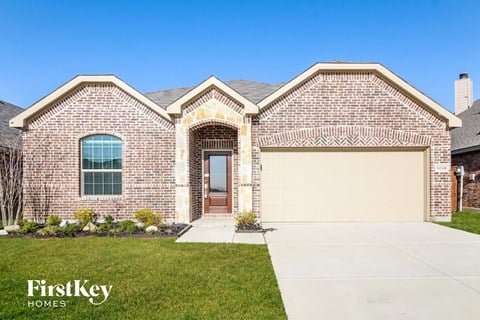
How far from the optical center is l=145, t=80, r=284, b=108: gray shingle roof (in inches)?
512

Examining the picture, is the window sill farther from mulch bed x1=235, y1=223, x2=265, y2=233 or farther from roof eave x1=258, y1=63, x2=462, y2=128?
roof eave x1=258, y1=63, x2=462, y2=128

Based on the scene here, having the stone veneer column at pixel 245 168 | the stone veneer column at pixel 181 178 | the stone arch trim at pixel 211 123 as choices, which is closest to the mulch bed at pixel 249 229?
the stone veneer column at pixel 245 168

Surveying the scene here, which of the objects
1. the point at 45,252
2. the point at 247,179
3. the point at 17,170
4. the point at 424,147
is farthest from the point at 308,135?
the point at 17,170

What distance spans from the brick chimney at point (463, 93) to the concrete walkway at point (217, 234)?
1962cm

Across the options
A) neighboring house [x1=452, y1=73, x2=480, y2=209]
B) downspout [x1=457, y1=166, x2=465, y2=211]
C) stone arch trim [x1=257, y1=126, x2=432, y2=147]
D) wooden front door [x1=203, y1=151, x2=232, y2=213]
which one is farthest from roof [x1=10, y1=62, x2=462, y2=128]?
neighboring house [x1=452, y1=73, x2=480, y2=209]

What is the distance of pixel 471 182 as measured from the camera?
46.0 feet

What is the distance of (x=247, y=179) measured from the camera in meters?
10.1

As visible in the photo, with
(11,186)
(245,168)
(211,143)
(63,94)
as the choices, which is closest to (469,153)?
(245,168)

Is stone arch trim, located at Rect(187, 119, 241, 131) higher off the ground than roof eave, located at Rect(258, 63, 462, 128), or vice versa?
roof eave, located at Rect(258, 63, 462, 128)

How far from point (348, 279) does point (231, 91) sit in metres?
6.94

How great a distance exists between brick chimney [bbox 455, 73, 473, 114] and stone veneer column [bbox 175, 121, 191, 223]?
66.3 feet

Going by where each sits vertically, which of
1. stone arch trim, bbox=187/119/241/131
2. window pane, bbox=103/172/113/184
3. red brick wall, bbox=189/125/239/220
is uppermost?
stone arch trim, bbox=187/119/241/131

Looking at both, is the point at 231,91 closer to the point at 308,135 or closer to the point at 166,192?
the point at 308,135

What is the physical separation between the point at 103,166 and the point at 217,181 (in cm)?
408
